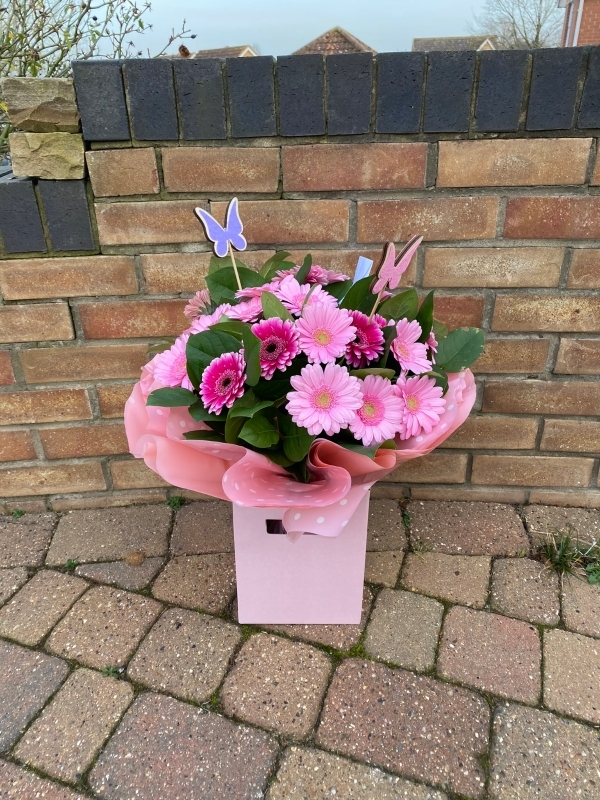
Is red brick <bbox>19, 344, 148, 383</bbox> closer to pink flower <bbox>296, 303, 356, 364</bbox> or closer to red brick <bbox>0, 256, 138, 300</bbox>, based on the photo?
red brick <bbox>0, 256, 138, 300</bbox>

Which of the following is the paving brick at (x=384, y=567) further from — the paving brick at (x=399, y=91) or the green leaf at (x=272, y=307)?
the paving brick at (x=399, y=91)

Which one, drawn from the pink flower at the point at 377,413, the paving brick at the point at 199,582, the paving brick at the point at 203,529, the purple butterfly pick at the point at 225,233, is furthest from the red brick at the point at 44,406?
the pink flower at the point at 377,413

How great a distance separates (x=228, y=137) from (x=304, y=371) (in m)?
0.73

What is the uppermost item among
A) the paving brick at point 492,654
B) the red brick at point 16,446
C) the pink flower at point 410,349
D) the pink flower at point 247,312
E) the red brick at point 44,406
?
the pink flower at point 247,312

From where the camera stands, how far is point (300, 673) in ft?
3.71

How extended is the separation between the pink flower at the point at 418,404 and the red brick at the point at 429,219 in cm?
56

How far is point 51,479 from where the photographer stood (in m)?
1.64

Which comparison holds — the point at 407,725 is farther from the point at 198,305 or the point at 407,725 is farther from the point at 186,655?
the point at 198,305

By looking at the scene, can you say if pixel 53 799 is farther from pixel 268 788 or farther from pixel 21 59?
pixel 21 59

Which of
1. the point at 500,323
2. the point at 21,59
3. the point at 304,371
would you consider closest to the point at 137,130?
the point at 304,371

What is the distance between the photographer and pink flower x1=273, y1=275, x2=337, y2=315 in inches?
37.6

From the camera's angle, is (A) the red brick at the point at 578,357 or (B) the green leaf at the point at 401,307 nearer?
(B) the green leaf at the point at 401,307

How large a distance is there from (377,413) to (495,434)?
0.78 m

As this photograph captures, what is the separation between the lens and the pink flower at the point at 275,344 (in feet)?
2.90
